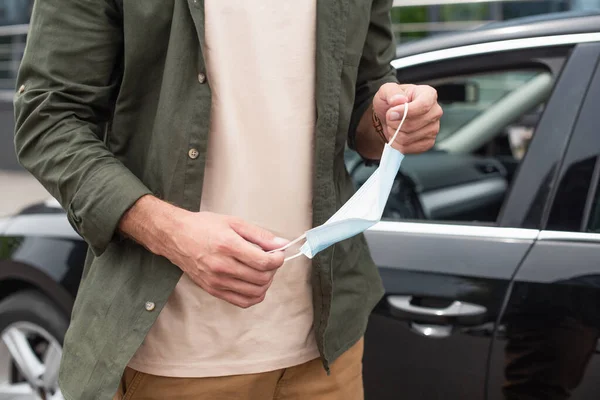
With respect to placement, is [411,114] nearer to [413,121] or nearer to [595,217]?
[413,121]

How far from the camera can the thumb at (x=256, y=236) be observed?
118cm

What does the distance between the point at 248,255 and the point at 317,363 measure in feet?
1.43

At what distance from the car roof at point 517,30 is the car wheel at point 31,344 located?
4.68 ft

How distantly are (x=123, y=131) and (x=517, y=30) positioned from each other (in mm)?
1339

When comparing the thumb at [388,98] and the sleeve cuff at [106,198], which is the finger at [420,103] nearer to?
the thumb at [388,98]

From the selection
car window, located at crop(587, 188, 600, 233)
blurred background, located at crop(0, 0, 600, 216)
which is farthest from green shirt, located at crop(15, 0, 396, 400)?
blurred background, located at crop(0, 0, 600, 216)

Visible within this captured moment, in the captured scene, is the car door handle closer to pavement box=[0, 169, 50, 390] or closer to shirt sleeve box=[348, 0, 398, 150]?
shirt sleeve box=[348, 0, 398, 150]

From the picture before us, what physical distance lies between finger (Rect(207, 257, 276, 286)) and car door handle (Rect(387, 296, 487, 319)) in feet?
3.44

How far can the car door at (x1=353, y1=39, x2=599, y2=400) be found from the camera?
2.10 meters

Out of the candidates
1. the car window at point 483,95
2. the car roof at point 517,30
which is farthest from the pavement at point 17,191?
the car roof at point 517,30

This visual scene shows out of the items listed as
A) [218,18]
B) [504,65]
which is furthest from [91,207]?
[504,65]

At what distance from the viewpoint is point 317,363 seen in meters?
1.51

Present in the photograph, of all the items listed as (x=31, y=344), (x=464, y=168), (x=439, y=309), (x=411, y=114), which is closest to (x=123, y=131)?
(x=411, y=114)

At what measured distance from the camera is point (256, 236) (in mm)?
1179
